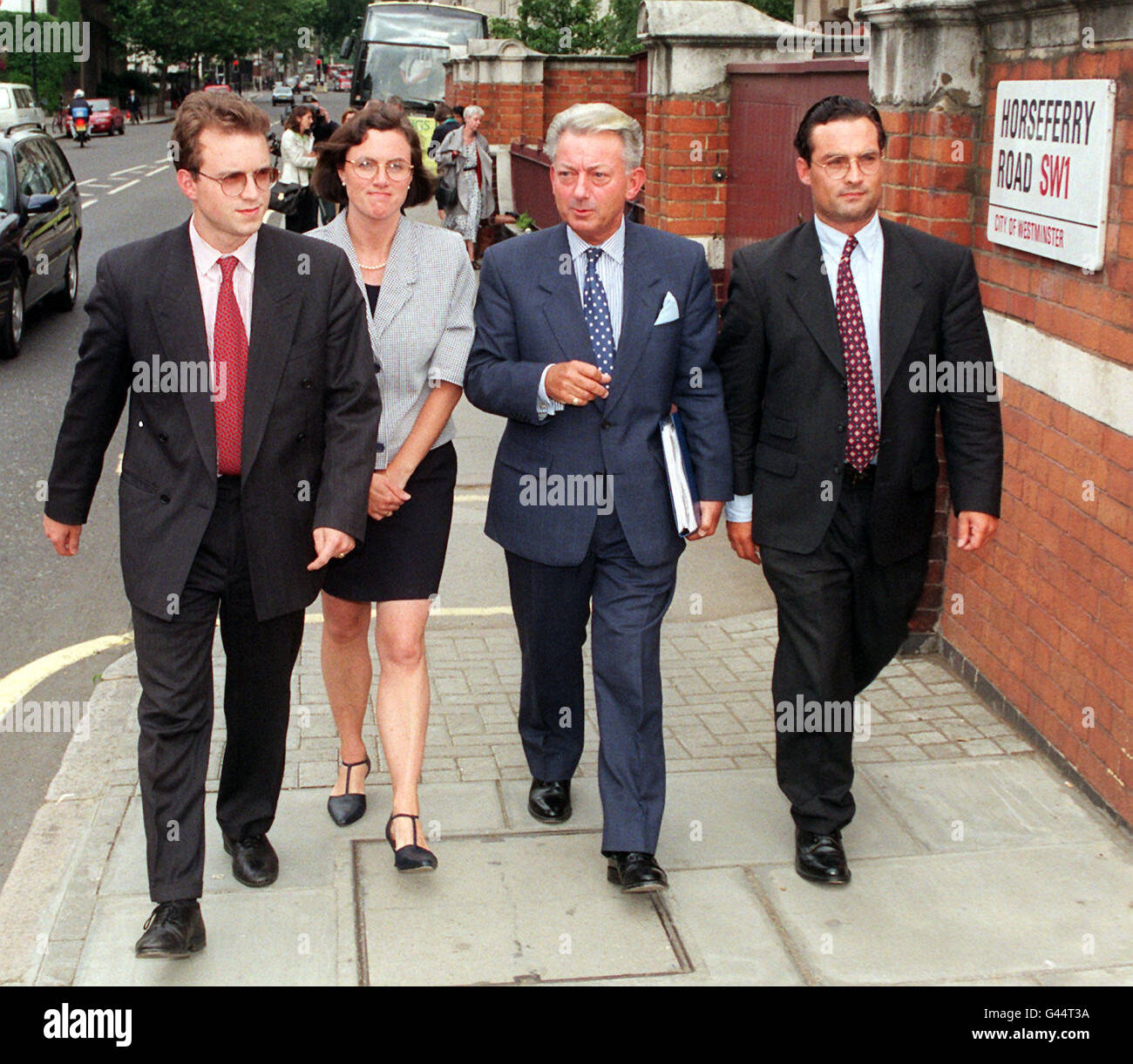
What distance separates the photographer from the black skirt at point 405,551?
165 inches

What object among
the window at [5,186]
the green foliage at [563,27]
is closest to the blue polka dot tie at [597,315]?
the window at [5,186]

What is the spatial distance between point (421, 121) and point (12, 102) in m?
18.2

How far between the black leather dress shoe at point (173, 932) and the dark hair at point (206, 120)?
180 cm

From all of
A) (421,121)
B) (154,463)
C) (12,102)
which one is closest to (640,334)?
(154,463)

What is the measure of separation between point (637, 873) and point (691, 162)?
5836 millimetres

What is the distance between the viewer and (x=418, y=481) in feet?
13.8

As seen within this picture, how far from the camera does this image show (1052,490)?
484cm

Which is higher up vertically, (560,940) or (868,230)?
(868,230)

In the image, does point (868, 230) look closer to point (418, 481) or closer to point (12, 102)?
point (418, 481)

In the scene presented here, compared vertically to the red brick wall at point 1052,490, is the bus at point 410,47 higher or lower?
higher

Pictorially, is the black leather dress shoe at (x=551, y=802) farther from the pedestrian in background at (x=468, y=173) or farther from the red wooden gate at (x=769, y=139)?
the pedestrian in background at (x=468, y=173)

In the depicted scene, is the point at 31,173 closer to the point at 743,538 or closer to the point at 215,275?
the point at 215,275

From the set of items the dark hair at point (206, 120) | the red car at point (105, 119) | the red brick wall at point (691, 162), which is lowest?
the dark hair at point (206, 120)

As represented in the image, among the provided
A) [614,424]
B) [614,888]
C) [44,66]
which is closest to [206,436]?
[614,424]
